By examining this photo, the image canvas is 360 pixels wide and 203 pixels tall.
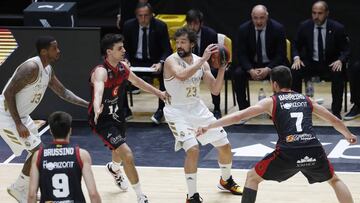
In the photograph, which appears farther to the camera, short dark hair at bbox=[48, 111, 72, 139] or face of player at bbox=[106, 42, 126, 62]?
face of player at bbox=[106, 42, 126, 62]

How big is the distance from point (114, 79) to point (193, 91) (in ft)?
2.84

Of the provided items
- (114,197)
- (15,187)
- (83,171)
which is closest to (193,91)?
(114,197)

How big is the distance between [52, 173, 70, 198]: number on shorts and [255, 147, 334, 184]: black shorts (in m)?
1.93

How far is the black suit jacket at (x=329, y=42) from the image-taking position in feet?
41.8

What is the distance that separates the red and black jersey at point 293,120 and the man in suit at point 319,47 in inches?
197

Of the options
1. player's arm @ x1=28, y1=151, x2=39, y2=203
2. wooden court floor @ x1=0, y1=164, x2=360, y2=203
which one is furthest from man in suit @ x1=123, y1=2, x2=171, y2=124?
player's arm @ x1=28, y1=151, x2=39, y2=203

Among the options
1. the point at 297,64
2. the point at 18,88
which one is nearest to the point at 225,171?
the point at 18,88

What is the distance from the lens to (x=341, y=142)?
11.5 m

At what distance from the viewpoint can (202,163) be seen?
419 inches

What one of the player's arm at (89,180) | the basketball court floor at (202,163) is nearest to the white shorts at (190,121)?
the basketball court floor at (202,163)

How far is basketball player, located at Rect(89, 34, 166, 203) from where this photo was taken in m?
8.62

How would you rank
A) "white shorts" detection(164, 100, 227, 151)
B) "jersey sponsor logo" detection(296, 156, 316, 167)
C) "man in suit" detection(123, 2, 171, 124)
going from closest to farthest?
"jersey sponsor logo" detection(296, 156, 316, 167), "white shorts" detection(164, 100, 227, 151), "man in suit" detection(123, 2, 171, 124)

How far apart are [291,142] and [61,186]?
2170mm

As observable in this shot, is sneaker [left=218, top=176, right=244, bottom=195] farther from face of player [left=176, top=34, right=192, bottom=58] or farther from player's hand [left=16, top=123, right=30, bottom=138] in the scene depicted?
player's hand [left=16, top=123, right=30, bottom=138]
